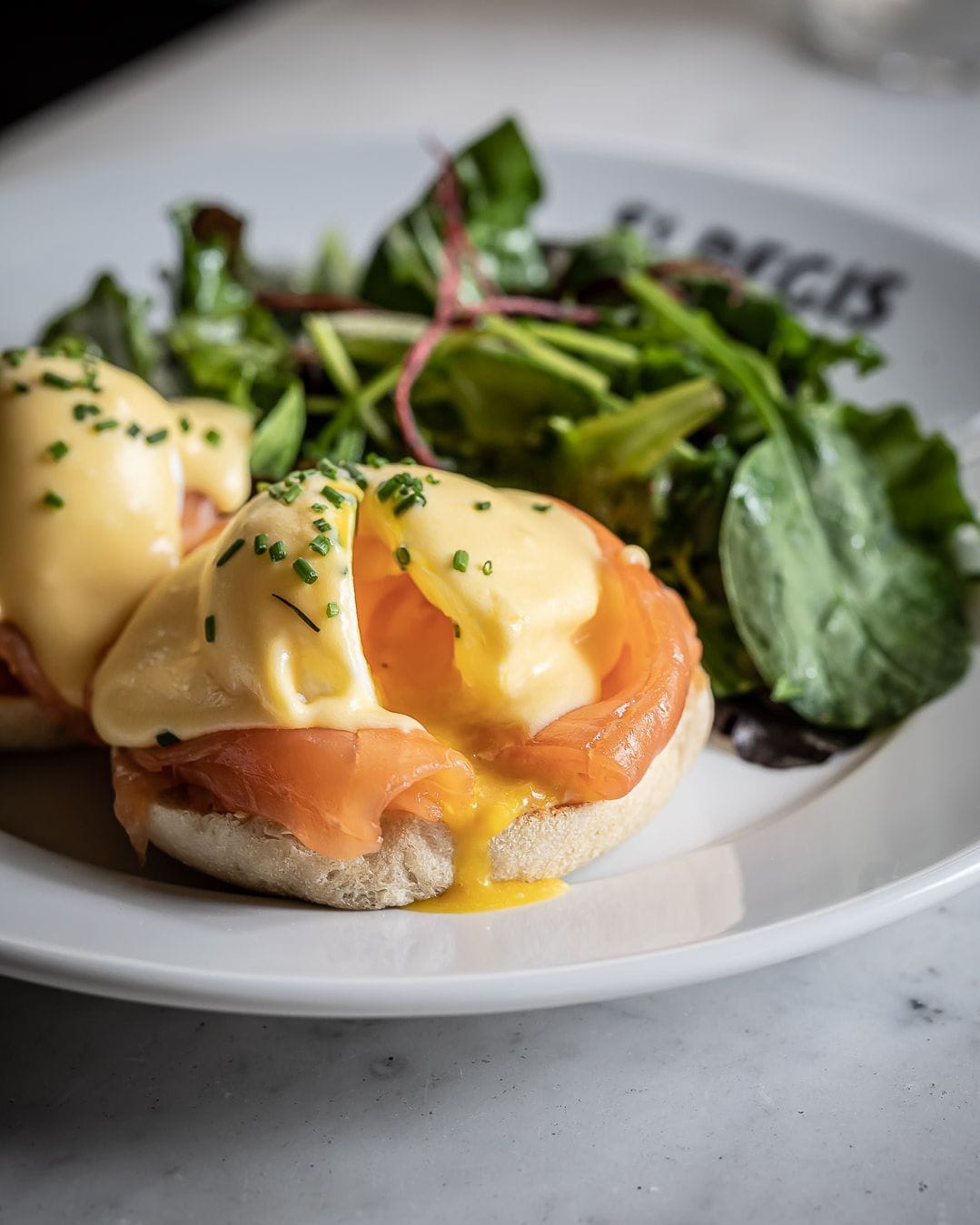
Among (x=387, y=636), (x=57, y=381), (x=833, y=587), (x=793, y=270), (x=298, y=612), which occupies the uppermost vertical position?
(x=57, y=381)

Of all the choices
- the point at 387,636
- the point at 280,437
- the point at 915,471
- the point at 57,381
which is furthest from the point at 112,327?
the point at 915,471

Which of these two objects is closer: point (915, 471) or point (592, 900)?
point (592, 900)

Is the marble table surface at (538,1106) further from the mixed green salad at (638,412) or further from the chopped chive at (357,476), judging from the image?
the chopped chive at (357,476)

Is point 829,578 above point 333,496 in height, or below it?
below

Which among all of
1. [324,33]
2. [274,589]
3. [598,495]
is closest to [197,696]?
[274,589]

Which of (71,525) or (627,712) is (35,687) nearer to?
(71,525)

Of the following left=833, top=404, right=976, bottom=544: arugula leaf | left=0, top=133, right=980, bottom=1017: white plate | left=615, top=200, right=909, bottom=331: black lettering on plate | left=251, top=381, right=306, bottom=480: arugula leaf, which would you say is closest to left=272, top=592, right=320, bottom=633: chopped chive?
left=0, top=133, right=980, bottom=1017: white plate
